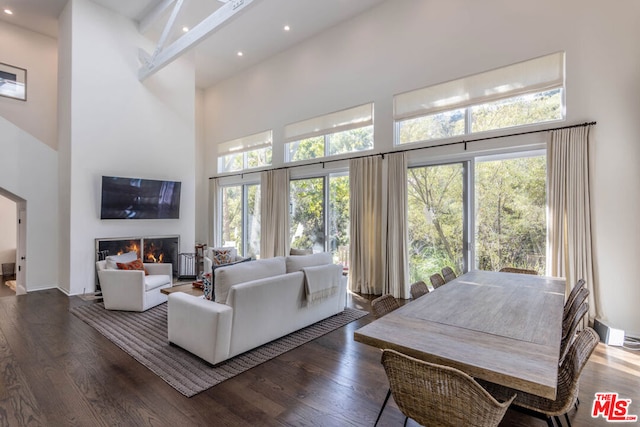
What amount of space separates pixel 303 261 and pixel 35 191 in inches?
219

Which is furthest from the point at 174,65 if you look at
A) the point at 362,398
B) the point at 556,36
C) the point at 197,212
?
the point at 362,398

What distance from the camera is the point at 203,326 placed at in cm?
298

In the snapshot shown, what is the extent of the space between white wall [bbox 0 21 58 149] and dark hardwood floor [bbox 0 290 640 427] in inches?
201

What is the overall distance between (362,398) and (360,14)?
6.28 m

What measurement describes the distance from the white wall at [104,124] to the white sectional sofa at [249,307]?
12.4 ft

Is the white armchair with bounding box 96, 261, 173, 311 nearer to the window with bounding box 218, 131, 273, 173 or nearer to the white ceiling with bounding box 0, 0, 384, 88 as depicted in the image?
the white ceiling with bounding box 0, 0, 384, 88

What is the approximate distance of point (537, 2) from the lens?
422 centimetres

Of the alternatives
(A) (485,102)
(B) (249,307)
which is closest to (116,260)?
(B) (249,307)

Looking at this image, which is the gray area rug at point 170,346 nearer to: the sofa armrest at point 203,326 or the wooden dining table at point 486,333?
the sofa armrest at point 203,326

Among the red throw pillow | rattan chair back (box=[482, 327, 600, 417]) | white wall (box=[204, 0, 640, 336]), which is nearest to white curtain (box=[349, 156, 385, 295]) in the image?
white wall (box=[204, 0, 640, 336])

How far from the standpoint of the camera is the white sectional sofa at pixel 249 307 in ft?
9.73

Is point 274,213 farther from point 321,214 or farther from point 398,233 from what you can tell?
point 398,233

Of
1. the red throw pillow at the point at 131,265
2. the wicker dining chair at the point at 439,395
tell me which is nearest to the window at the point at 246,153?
the red throw pillow at the point at 131,265

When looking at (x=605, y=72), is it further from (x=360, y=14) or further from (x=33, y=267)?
(x=33, y=267)
